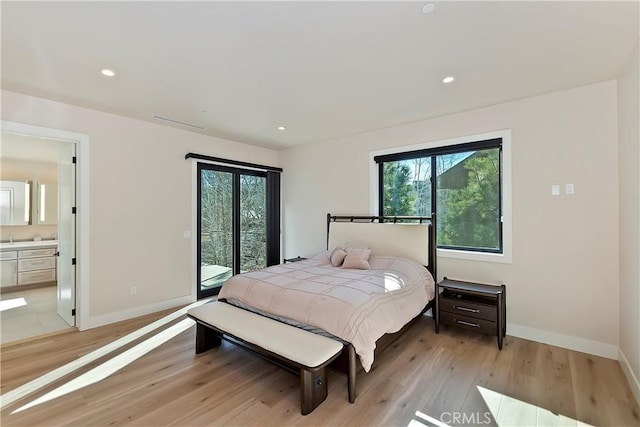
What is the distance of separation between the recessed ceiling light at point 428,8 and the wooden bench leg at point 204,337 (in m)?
3.30

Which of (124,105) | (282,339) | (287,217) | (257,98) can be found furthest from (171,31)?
(287,217)

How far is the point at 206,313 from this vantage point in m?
2.95

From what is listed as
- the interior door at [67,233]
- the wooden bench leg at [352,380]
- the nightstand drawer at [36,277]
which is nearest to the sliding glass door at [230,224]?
the interior door at [67,233]

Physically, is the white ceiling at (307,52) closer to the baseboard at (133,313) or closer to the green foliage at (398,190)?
the green foliage at (398,190)

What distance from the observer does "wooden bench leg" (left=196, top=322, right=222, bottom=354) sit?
2.98m

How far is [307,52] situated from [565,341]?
3964 millimetres

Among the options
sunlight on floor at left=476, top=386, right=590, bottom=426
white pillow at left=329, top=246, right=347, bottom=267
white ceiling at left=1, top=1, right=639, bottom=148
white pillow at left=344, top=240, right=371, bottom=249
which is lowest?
sunlight on floor at left=476, top=386, right=590, bottom=426

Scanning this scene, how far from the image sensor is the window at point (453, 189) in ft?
12.1

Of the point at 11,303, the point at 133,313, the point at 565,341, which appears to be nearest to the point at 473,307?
the point at 565,341

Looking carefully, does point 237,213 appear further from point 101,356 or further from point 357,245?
point 101,356

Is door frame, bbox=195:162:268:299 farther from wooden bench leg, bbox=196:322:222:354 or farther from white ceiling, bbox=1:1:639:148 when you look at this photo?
wooden bench leg, bbox=196:322:222:354

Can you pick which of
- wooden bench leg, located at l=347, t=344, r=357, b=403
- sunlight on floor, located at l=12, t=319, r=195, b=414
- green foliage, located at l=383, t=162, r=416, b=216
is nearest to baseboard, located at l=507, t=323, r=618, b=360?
green foliage, located at l=383, t=162, r=416, b=216

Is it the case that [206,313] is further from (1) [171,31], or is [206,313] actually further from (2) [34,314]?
(2) [34,314]

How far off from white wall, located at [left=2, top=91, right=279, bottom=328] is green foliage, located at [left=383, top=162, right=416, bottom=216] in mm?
3089
